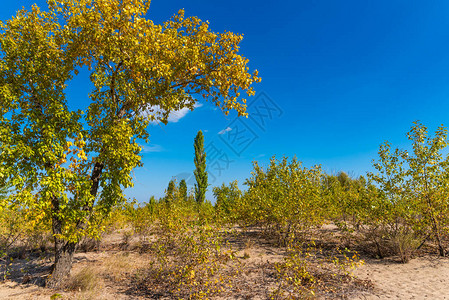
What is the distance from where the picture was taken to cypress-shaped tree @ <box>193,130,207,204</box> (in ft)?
90.3

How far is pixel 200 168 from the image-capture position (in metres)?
28.1

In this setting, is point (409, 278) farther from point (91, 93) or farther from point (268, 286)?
point (91, 93)

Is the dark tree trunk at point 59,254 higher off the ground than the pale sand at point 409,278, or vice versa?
the dark tree trunk at point 59,254

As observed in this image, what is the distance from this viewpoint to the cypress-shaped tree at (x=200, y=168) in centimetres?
2751

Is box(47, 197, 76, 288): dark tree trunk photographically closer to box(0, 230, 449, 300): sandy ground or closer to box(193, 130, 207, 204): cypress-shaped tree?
box(0, 230, 449, 300): sandy ground

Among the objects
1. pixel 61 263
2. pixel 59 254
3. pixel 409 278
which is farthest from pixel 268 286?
pixel 59 254

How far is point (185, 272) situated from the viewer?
509cm

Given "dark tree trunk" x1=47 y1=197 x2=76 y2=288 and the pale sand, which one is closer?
the pale sand

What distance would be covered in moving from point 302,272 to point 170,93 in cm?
586

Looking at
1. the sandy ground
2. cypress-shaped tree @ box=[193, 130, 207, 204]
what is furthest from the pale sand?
cypress-shaped tree @ box=[193, 130, 207, 204]

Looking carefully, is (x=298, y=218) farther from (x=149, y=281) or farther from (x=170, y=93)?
(x=170, y=93)

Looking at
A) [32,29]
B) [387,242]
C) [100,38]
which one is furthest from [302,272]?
[32,29]

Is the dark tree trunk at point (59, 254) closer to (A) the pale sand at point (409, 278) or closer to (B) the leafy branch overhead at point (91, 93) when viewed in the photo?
(B) the leafy branch overhead at point (91, 93)

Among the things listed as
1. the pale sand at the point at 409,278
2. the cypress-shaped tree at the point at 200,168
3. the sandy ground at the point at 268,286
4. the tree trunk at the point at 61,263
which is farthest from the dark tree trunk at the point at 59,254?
the cypress-shaped tree at the point at 200,168
